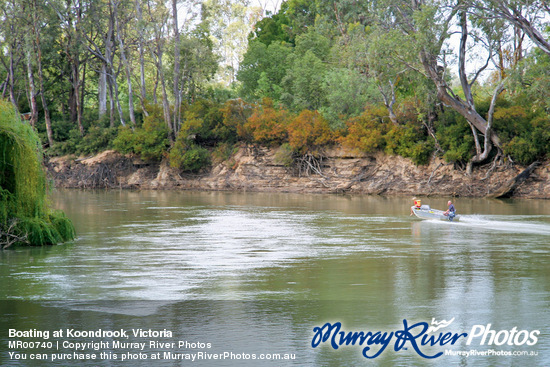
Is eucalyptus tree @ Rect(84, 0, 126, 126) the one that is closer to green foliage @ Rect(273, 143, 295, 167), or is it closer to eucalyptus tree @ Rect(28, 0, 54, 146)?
eucalyptus tree @ Rect(28, 0, 54, 146)

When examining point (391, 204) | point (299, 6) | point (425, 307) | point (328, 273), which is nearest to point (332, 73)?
point (391, 204)

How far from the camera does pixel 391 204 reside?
118 ft

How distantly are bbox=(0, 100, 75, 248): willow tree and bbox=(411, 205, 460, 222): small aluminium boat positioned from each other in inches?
583

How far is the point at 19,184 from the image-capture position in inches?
666

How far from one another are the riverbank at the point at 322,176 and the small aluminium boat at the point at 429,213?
17.1 m

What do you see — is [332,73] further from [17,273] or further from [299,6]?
[17,273]

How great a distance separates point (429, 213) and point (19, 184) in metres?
16.0

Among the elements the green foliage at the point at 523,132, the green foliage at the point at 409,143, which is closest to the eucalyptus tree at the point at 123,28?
the green foliage at the point at 409,143

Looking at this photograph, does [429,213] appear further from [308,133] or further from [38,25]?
[38,25]

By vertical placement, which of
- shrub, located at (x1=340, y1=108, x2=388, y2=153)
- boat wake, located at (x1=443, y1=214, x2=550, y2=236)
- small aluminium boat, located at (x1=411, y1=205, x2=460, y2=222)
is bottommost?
boat wake, located at (x1=443, y1=214, x2=550, y2=236)

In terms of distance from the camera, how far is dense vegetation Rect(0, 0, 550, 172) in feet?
125

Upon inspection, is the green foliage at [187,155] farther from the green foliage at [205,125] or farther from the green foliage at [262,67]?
the green foliage at [262,67]
